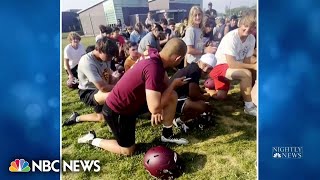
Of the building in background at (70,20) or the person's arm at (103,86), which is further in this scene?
the person's arm at (103,86)

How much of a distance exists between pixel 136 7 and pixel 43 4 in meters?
0.66

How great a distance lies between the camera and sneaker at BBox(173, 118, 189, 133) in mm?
3051

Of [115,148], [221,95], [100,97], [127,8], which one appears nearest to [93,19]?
[127,8]

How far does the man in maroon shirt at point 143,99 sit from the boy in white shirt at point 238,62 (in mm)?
291

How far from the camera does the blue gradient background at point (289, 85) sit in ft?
9.11

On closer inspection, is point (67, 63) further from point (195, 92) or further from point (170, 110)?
point (195, 92)

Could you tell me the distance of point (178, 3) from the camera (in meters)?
2.91

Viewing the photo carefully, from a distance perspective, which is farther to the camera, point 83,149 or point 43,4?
point 83,149

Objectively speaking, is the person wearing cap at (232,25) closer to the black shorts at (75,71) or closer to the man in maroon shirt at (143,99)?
the man in maroon shirt at (143,99)

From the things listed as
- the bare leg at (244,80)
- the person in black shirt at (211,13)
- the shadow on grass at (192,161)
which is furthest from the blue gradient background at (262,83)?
the shadow on grass at (192,161)

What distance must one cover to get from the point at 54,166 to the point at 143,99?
0.84 metres

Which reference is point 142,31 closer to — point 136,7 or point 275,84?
point 136,7

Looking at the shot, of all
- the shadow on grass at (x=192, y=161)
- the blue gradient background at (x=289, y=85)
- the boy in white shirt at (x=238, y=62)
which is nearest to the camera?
the blue gradient background at (x=289, y=85)

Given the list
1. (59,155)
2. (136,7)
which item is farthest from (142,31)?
(59,155)
